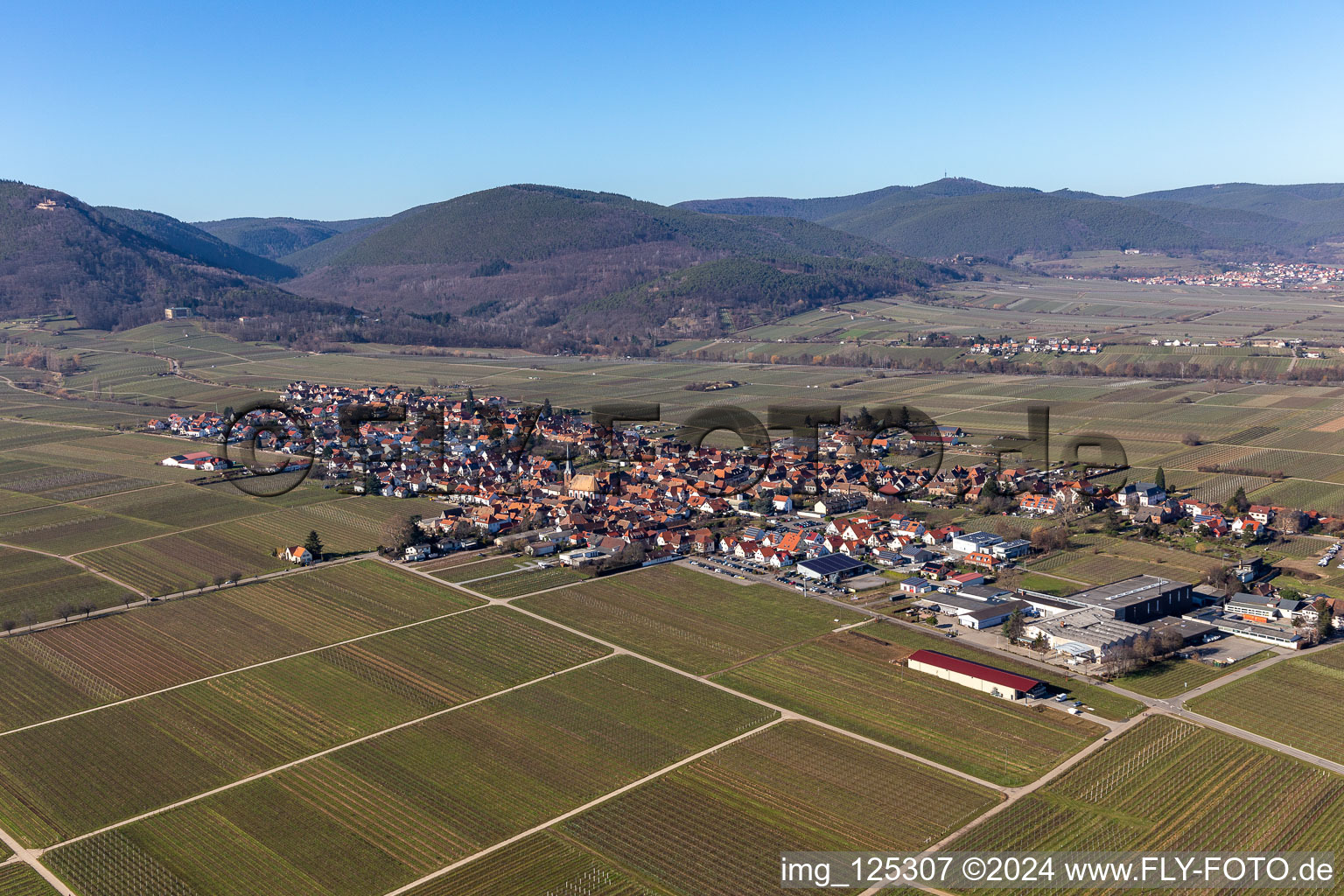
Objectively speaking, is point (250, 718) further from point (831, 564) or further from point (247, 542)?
point (831, 564)

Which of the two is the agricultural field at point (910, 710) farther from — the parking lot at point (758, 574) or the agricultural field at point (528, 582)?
the agricultural field at point (528, 582)

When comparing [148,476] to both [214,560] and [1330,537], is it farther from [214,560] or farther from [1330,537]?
[1330,537]

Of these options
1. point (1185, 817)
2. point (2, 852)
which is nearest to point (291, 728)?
point (2, 852)

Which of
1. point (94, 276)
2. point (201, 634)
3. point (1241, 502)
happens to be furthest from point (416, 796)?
point (94, 276)

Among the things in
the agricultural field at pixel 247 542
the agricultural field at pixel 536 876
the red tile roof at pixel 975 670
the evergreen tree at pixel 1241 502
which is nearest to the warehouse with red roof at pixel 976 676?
the red tile roof at pixel 975 670

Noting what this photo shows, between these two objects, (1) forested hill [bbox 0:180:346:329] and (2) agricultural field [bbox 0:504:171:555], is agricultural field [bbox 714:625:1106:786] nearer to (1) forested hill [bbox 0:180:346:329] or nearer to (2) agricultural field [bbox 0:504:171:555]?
(2) agricultural field [bbox 0:504:171:555]

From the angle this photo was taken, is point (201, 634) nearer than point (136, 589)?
Yes
